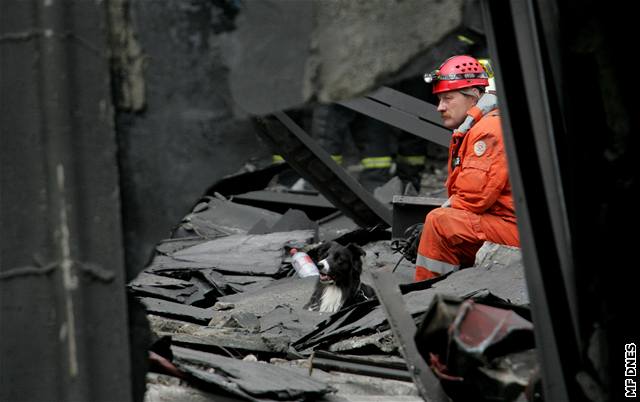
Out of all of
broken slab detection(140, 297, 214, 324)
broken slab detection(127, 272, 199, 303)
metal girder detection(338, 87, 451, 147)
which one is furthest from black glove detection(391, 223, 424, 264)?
broken slab detection(140, 297, 214, 324)

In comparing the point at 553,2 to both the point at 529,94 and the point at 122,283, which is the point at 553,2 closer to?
the point at 529,94

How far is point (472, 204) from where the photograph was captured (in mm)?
6328

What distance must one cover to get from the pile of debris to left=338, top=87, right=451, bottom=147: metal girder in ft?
3.56

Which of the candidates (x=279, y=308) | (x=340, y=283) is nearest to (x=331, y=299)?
(x=340, y=283)

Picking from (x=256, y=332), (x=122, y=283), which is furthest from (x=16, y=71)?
(x=256, y=332)

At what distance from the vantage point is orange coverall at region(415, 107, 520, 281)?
20.5 feet

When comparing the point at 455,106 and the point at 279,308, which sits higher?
the point at 455,106

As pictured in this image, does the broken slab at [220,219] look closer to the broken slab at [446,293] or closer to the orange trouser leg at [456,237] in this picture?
the orange trouser leg at [456,237]

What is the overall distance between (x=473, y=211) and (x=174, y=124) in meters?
4.01

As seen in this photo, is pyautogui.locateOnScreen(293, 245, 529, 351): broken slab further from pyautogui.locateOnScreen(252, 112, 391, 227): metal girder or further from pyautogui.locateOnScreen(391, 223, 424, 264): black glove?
pyautogui.locateOnScreen(252, 112, 391, 227): metal girder

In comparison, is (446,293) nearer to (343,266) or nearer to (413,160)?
(343,266)

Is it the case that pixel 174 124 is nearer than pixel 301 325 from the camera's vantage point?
Yes

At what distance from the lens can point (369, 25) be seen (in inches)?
102

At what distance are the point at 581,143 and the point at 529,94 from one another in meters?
0.19
